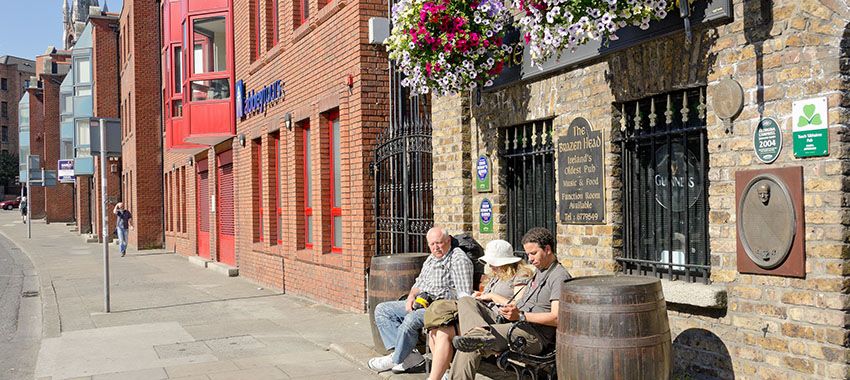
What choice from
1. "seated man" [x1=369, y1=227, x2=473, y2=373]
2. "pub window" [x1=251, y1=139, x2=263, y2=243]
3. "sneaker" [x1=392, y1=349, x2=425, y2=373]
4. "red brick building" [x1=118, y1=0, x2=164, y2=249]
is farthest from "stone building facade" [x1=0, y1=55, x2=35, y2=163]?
"sneaker" [x1=392, y1=349, x2=425, y2=373]

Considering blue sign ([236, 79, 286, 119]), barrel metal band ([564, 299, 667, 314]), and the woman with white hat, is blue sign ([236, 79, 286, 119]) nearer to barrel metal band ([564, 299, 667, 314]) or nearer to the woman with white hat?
the woman with white hat

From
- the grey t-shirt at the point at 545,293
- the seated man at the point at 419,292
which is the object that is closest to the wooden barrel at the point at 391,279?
the seated man at the point at 419,292

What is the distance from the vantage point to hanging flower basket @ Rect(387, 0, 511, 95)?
7.56 meters

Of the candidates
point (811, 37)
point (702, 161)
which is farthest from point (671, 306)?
point (811, 37)

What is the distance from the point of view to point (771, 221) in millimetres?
5238

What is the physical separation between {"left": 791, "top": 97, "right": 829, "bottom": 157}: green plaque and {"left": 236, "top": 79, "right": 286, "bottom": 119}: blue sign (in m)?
10.5

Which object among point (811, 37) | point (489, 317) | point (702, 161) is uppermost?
point (811, 37)

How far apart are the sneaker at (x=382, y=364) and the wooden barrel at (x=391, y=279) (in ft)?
1.52

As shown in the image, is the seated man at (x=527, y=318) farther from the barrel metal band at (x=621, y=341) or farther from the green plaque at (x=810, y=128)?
the green plaque at (x=810, y=128)

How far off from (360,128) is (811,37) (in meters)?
6.93

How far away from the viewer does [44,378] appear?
8.20 meters

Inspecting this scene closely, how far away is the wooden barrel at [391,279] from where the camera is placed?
27.5 feet

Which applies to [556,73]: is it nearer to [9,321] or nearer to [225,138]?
[9,321]

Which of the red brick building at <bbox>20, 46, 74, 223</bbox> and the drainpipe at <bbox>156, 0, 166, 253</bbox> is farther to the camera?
the red brick building at <bbox>20, 46, 74, 223</bbox>
